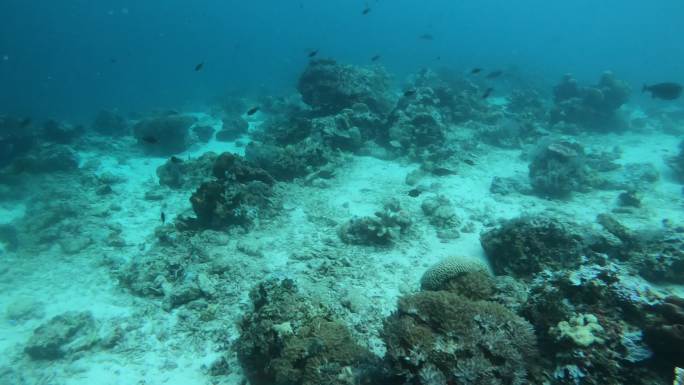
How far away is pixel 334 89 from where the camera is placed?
56.0 ft

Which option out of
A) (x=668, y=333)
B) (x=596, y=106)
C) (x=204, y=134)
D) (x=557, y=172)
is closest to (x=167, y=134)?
(x=204, y=134)

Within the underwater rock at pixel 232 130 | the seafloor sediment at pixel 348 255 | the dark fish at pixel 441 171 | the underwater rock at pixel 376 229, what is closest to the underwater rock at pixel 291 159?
the seafloor sediment at pixel 348 255

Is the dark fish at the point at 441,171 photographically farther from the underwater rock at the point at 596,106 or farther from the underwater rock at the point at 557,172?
the underwater rock at the point at 596,106

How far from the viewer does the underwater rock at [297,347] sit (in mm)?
4496

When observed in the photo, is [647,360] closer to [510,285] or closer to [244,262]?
[510,285]

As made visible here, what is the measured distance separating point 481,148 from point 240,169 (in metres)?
11.7

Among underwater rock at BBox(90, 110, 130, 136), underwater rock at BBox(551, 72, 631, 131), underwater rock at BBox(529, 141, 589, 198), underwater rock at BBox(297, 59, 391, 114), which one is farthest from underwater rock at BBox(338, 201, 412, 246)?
underwater rock at BBox(90, 110, 130, 136)

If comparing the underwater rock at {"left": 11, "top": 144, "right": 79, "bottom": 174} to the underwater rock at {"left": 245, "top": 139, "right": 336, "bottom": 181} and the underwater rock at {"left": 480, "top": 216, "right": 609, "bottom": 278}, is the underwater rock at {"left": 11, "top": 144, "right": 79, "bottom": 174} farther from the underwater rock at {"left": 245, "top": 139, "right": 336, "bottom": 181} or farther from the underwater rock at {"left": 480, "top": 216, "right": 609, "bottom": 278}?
the underwater rock at {"left": 480, "top": 216, "right": 609, "bottom": 278}

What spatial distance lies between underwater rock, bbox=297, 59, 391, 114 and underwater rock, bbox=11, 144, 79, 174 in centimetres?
1177

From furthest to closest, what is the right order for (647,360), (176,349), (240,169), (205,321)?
1. (240,169)
2. (205,321)
3. (176,349)
4. (647,360)

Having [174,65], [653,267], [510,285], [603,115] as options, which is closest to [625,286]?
[510,285]

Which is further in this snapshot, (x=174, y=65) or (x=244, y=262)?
(x=174, y=65)

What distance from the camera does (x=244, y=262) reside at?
8234 millimetres

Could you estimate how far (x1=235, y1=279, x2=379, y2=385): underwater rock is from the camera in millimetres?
4496
